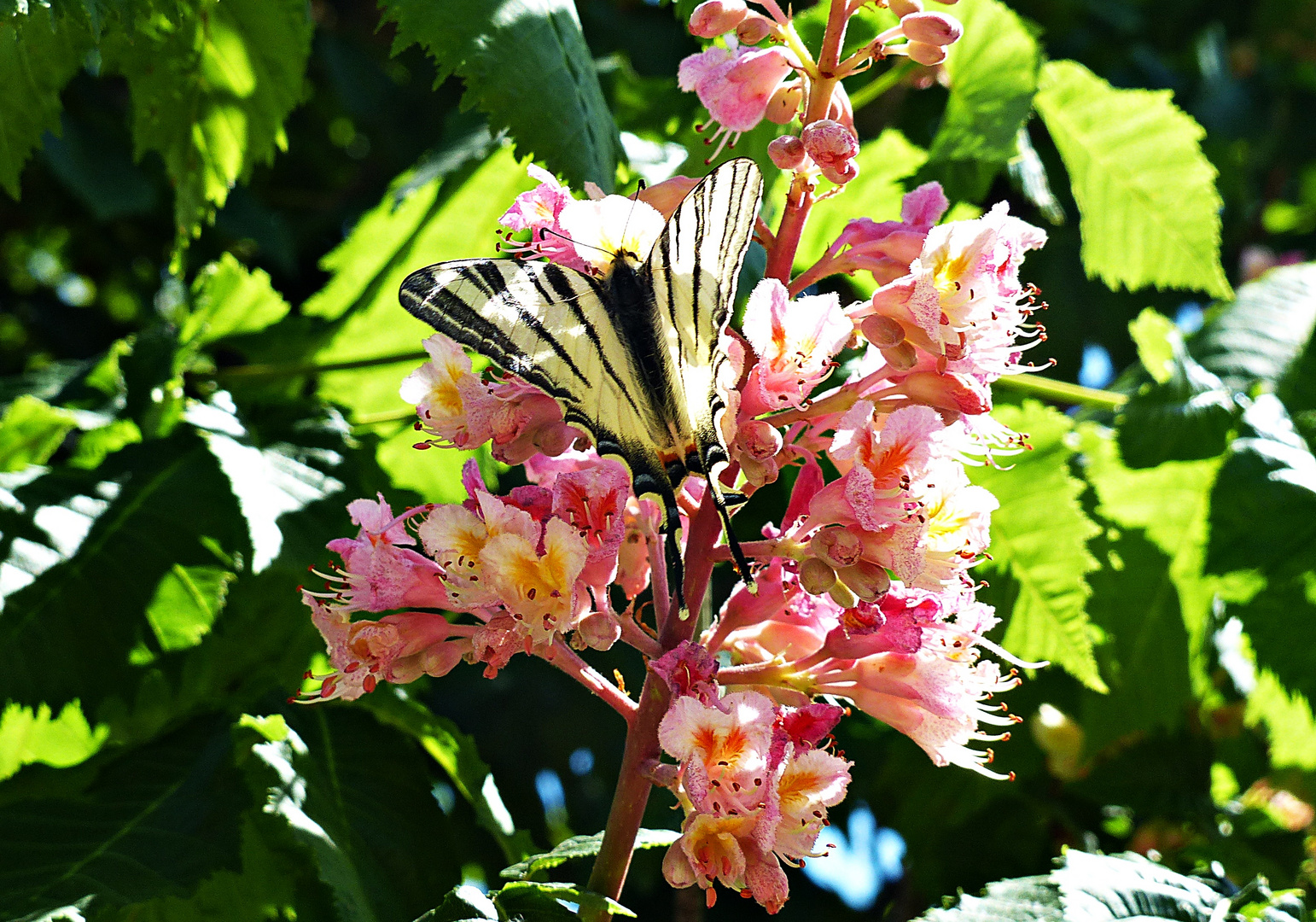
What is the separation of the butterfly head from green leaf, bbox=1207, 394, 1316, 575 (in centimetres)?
121

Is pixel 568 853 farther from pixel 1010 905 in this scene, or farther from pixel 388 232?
pixel 388 232

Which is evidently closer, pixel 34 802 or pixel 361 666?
pixel 361 666

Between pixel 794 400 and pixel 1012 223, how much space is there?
1.10 feet

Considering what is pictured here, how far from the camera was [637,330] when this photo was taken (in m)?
1.31

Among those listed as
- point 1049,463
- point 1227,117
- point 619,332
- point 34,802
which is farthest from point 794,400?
point 1227,117

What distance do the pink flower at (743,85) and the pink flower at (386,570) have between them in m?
0.60

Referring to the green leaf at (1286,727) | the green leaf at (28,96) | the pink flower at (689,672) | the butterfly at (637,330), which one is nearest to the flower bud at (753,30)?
the butterfly at (637,330)

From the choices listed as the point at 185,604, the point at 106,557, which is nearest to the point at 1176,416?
the point at 185,604

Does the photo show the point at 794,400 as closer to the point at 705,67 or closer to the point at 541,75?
the point at 705,67

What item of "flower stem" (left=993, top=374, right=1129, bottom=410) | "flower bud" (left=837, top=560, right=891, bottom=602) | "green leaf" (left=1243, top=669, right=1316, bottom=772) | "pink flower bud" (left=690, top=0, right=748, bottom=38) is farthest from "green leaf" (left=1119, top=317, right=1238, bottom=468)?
"pink flower bud" (left=690, top=0, right=748, bottom=38)

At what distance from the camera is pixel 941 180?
6.88ft

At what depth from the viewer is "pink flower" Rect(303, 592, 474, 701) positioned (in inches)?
55.9

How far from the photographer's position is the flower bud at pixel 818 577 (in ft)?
4.21

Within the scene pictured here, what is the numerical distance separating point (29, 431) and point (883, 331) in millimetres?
1583
